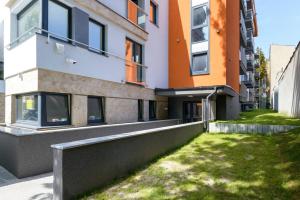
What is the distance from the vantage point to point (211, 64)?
47.2 ft

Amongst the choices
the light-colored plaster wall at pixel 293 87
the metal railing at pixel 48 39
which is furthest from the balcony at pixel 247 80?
the metal railing at pixel 48 39

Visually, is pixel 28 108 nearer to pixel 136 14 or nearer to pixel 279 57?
pixel 136 14

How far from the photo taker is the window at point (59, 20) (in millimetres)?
7502

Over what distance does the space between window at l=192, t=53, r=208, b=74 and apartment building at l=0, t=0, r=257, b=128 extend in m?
0.07

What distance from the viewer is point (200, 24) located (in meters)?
15.1

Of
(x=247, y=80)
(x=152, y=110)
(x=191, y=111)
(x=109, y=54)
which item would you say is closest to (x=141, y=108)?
(x=152, y=110)

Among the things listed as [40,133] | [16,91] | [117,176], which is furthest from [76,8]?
[117,176]

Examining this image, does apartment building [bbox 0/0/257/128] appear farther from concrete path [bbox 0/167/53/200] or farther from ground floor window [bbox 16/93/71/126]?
concrete path [bbox 0/167/53/200]

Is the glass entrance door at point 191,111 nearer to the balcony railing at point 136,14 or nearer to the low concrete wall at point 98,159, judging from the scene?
the balcony railing at point 136,14

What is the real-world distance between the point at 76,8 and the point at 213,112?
1004 centimetres

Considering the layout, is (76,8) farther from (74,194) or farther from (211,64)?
(211,64)

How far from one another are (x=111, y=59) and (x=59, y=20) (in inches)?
117

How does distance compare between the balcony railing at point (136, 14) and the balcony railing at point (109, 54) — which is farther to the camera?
the balcony railing at point (136, 14)

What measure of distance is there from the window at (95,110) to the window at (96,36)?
7.27ft
